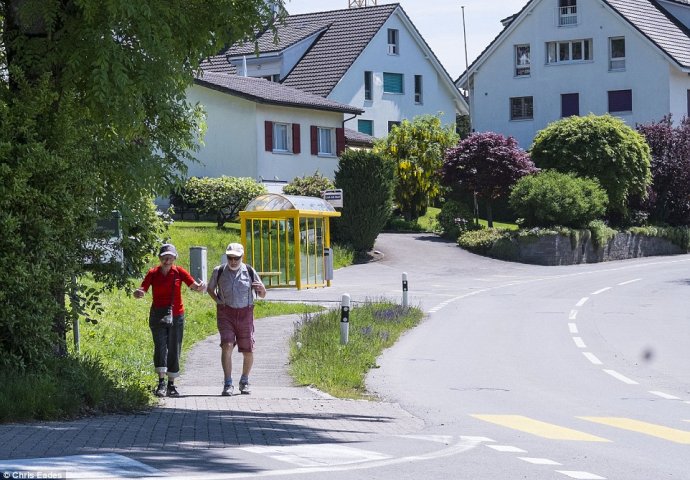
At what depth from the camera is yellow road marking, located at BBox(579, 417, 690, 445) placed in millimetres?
12203

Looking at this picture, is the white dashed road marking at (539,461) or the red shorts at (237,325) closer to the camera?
the white dashed road marking at (539,461)

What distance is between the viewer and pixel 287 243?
3816cm

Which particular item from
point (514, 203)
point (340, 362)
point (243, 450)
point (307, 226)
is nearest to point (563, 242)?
point (514, 203)

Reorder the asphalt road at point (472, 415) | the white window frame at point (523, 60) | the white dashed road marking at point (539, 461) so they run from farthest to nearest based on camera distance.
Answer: the white window frame at point (523, 60) < the white dashed road marking at point (539, 461) < the asphalt road at point (472, 415)

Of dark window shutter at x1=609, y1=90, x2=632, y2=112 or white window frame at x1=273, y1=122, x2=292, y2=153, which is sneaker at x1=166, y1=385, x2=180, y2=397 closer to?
white window frame at x1=273, y1=122, x2=292, y2=153

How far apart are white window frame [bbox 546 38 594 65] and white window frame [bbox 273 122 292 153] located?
19.5 meters

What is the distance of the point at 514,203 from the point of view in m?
50.5

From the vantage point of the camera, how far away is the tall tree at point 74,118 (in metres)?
13.3

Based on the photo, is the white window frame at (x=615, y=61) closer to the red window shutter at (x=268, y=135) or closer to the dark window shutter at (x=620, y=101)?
the dark window shutter at (x=620, y=101)

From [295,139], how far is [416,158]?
5.66m

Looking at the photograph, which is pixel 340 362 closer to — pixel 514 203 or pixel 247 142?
pixel 514 203

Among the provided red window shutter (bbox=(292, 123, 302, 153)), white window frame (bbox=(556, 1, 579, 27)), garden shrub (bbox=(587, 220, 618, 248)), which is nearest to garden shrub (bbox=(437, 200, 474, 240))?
garden shrub (bbox=(587, 220, 618, 248))

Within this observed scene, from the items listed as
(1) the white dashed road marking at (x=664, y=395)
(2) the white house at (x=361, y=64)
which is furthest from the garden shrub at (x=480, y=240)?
(1) the white dashed road marking at (x=664, y=395)

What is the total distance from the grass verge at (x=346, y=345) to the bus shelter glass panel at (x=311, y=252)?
31.8 feet
